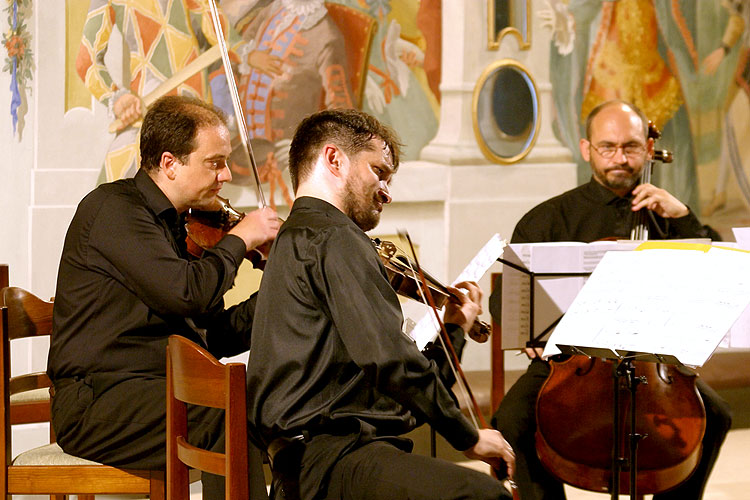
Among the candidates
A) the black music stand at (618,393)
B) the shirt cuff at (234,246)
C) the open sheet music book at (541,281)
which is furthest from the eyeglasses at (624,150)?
the shirt cuff at (234,246)

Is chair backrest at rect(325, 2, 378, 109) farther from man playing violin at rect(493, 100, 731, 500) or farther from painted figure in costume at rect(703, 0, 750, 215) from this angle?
painted figure in costume at rect(703, 0, 750, 215)

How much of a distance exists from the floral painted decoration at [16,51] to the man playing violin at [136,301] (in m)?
1.46

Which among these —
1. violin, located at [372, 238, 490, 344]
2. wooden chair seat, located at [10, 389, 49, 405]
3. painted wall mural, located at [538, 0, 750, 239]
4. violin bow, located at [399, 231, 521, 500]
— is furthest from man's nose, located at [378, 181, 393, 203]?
painted wall mural, located at [538, 0, 750, 239]

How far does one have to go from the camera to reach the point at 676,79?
523 centimetres

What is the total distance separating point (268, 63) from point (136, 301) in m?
2.08

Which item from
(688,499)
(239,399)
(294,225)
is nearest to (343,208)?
(294,225)

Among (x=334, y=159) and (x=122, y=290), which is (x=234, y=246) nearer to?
(x=122, y=290)

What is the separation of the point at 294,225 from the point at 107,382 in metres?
0.80

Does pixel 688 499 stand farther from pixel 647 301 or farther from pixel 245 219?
pixel 245 219

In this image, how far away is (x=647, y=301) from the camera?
2395 millimetres

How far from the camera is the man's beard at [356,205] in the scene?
214 cm

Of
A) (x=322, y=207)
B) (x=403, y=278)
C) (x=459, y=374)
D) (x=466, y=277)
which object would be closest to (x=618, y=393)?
(x=466, y=277)

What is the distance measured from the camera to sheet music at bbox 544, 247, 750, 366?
7.30 feet

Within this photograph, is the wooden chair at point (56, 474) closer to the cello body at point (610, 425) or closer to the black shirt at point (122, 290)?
the black shirt at point (122, 290)
